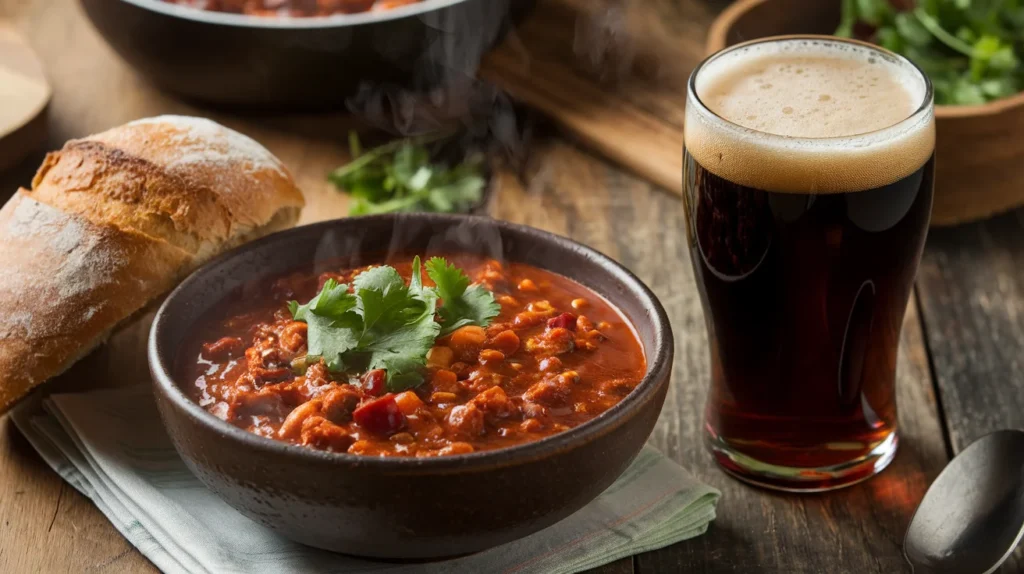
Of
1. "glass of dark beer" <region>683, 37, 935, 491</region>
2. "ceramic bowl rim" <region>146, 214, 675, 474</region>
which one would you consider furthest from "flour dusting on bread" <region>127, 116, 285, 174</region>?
"glass of dark beer" <region>683, 37, 935, 491</region>

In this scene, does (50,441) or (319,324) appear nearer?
(319,324)

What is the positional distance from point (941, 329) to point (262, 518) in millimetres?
2088

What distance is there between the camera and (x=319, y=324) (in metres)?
2.50

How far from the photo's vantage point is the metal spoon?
252 cm

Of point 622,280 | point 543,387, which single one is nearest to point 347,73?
point 622,280

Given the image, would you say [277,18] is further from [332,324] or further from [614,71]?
[332,324]

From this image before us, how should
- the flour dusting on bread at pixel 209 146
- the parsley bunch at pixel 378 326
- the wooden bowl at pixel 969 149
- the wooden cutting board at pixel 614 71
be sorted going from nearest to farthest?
the parsley bunch at pixel 378 326, the flour dusting on bread at pixel 209 146, the wooden bowl at pixel 969 149, the wooden cutting board at pixel 614 71

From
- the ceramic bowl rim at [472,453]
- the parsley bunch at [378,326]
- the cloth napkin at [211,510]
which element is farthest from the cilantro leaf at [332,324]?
the cloth napkin at [211,510]

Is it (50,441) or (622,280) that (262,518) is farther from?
(622,280)

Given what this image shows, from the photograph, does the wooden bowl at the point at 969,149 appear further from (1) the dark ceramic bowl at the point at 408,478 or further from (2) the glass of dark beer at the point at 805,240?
(1) the dark ceramic bowl at the point at 408,478

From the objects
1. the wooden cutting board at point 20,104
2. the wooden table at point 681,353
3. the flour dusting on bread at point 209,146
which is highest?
→ the flour dusting on bread at point 209,146

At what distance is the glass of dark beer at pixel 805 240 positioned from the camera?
2512 mm

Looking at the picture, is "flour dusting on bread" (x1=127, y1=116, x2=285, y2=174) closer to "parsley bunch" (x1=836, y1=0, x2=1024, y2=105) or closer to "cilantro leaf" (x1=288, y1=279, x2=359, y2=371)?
"cilantro leaf" (x1=288, y1=279, x2=359, y2=371)

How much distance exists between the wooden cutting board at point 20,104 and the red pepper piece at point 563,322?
2.14 m
